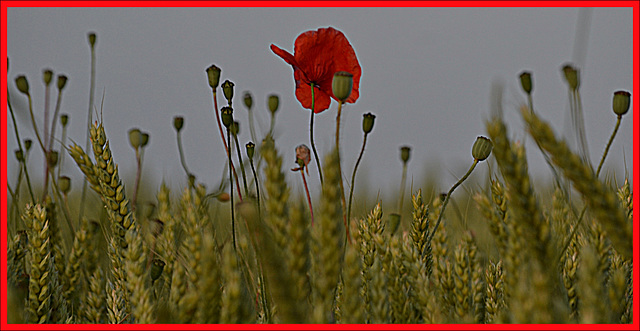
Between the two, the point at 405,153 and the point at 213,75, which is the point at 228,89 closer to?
the point at 213,75

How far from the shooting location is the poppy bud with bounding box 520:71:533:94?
0.77 m

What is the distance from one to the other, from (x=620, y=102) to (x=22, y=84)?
3.16ft

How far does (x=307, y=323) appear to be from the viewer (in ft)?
1.54

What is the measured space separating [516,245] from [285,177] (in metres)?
0.21

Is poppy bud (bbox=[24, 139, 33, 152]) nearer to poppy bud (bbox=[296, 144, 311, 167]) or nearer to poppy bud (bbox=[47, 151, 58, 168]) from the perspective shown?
poppy bud (bbox=[47, 151, 58, 168])

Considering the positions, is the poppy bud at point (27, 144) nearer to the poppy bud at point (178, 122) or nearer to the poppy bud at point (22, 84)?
the poppy bud at point (22, 84)

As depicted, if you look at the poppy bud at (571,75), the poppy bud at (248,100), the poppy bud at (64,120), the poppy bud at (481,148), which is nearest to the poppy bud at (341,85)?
the poppy bud at (481,148)

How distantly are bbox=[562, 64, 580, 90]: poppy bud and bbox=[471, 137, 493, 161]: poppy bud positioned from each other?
131 millimetres

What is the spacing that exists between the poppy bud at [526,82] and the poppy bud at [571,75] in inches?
1.7

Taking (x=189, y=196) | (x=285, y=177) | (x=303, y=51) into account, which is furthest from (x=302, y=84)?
(x=285, y=177)

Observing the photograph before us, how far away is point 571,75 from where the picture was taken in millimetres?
750

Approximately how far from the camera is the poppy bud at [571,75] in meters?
0.75

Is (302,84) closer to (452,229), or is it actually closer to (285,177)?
(285,177)

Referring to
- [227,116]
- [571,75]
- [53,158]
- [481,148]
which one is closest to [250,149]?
[227,116]
